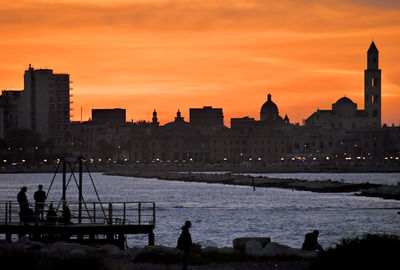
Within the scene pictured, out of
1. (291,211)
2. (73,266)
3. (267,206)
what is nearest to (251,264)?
Result: (73,266)

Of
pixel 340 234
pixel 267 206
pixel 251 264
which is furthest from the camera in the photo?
pixel 267 206

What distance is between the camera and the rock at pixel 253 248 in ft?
117

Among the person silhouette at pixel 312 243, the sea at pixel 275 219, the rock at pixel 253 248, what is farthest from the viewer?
the sea at pixel 275 219

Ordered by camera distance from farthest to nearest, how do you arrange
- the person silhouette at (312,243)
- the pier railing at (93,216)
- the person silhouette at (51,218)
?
the pier railing at (93,216) → the person silhouette at (51,218) → the person silhouette at (312,243)

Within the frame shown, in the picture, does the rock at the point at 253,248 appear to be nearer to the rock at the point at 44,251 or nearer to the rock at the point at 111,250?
the rock at the point at 111,250

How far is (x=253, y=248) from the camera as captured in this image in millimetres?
35875

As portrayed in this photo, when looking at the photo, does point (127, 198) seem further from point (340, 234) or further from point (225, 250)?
point (225, 250)

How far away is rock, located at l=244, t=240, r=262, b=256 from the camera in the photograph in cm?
3553

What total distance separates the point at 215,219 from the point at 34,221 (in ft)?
110

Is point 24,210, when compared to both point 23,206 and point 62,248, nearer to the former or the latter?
point 23,206

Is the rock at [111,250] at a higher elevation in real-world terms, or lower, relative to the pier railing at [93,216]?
lower

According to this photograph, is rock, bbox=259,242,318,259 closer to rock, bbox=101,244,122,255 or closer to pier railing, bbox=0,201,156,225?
rock, bbox=101,244,122,255

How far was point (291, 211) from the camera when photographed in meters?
84.9

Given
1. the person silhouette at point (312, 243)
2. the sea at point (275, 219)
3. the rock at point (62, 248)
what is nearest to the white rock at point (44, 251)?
the rock at point (62, 248)
